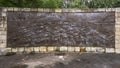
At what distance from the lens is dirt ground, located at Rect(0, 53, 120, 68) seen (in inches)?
266

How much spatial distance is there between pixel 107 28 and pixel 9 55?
12.2 feet

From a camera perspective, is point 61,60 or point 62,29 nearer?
point 61,60

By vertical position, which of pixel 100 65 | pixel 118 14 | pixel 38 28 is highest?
pixel 118 14

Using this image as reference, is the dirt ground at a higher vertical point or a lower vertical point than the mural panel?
lower

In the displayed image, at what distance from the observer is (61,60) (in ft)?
24.0

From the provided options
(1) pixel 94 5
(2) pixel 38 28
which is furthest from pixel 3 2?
(1) pixel 94 5

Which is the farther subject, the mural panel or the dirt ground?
the mural panel

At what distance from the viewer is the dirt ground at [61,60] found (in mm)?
6754

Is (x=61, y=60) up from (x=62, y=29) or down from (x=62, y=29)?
down

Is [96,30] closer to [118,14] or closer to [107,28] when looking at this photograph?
[107,28]

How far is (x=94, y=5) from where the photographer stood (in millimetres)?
19188

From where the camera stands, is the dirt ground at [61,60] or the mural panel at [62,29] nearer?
the dirt ground at [61,60]

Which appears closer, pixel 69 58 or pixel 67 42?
pixel 69 58

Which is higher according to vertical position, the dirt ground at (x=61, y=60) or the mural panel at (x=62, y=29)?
the mural panel at (x=62, y=29)
